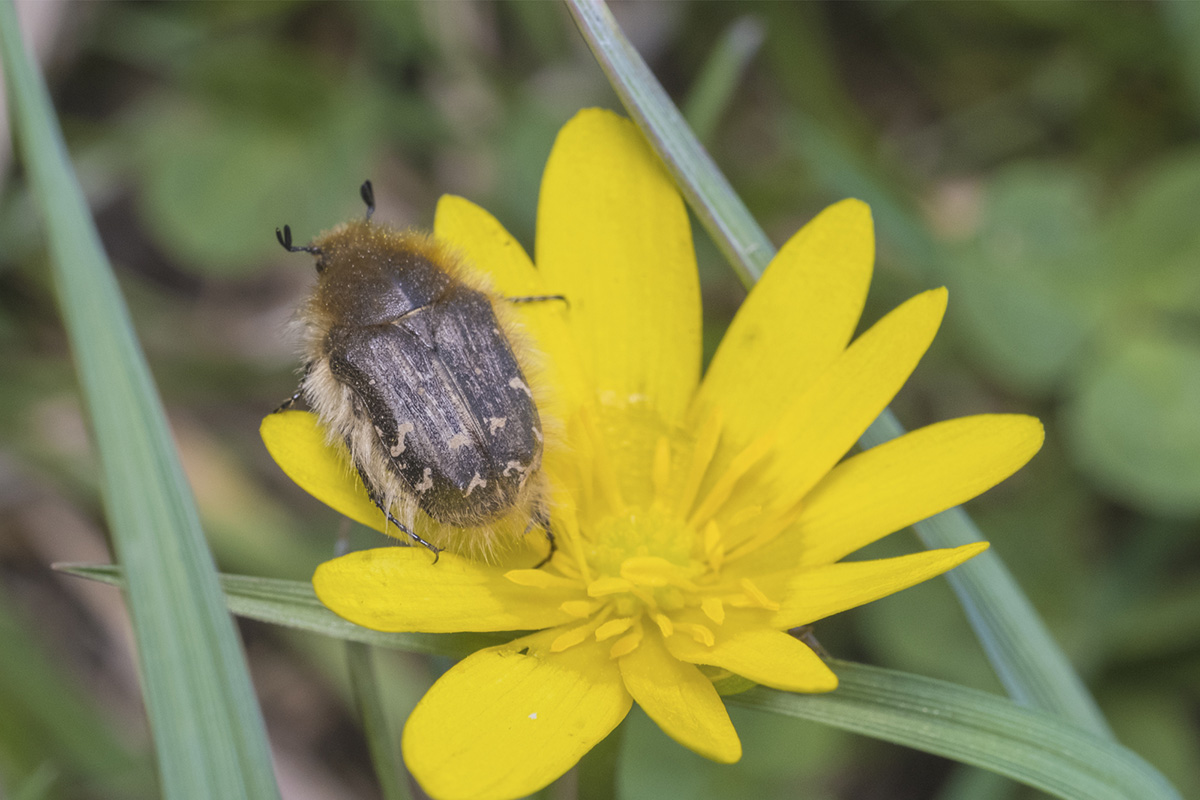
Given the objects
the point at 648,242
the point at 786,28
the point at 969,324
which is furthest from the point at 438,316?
the point at 786,28

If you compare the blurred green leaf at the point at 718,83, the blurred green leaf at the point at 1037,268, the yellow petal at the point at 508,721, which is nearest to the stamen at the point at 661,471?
the yellow petal at the point at 508,721

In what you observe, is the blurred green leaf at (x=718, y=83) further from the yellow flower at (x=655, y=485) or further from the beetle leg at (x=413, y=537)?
the beetle leg at (x=413, y=537)

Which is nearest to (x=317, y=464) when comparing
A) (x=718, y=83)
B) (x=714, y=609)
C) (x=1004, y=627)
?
(x=714, y=609)

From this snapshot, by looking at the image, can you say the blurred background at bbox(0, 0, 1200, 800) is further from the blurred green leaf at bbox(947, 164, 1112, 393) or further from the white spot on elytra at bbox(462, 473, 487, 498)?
the white spot on elytra at bbox(462, 473, 487, 498)

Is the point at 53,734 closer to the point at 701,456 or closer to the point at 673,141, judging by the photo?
the point at 701,456

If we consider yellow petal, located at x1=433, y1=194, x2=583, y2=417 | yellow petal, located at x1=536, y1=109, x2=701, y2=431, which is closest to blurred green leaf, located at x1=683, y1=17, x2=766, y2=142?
yellow petal, located at x1=536, y1=109, x2=701, y2=431
